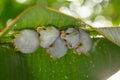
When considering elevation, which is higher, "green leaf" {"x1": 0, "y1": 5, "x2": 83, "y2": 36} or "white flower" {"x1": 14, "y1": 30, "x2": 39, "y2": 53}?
"green leaf" {"x1": 0, "y1": 5, "x2": 83, "y2": 36}

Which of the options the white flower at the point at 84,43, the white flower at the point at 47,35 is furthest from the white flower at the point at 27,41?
the white flower at the point at 84,43

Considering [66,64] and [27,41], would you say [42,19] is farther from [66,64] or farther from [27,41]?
[66,64]

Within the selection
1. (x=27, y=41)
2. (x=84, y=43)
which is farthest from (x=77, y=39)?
(x=27, y=41)

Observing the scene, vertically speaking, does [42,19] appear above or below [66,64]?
above

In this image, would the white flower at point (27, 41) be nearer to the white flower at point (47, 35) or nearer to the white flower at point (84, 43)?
the white flower at point (47, 35)

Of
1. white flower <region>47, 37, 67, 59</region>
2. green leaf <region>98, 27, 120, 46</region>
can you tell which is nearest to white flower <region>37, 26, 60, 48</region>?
white flower <region>47, 37, 67, 59</region>

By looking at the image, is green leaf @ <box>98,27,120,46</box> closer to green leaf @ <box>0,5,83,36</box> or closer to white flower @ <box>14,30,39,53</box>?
green leaf @ <box>0,5,83,36</box>
